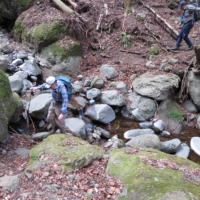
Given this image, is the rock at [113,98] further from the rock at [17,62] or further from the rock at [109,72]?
the rock at [17,62]

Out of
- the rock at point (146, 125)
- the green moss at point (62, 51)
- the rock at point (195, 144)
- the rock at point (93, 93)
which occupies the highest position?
the green moss at point (62, 51)

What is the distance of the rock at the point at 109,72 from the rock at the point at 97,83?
2.13 ft

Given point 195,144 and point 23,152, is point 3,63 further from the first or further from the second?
point 195,144

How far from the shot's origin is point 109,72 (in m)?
8.77

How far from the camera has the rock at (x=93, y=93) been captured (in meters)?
7.75

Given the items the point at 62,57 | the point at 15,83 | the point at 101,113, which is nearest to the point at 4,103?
the point at 15,83

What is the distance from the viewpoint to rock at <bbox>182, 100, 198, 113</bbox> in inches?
303

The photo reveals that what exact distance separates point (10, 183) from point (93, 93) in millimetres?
5224

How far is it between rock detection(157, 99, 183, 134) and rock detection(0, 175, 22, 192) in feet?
18.8

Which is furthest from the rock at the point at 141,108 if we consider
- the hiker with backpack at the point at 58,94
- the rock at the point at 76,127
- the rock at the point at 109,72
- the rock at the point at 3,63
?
the rock at the point at 3,63

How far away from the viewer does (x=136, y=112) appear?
7383mm

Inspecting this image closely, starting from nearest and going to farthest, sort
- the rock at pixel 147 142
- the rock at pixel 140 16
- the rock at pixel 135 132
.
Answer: the rock at pixel 147 142 → the rock at pixel 135 132 → the rock at pixel 140 16

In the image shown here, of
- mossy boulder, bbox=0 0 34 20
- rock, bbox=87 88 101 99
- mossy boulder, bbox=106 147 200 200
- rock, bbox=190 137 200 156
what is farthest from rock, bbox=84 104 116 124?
mossy boulder, bbox=0 0 34 20

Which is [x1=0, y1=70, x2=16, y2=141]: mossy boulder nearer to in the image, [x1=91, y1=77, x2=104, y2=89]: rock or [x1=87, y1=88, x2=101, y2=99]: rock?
[x1=87, y1=88, x2=101, y2=99]: rock
